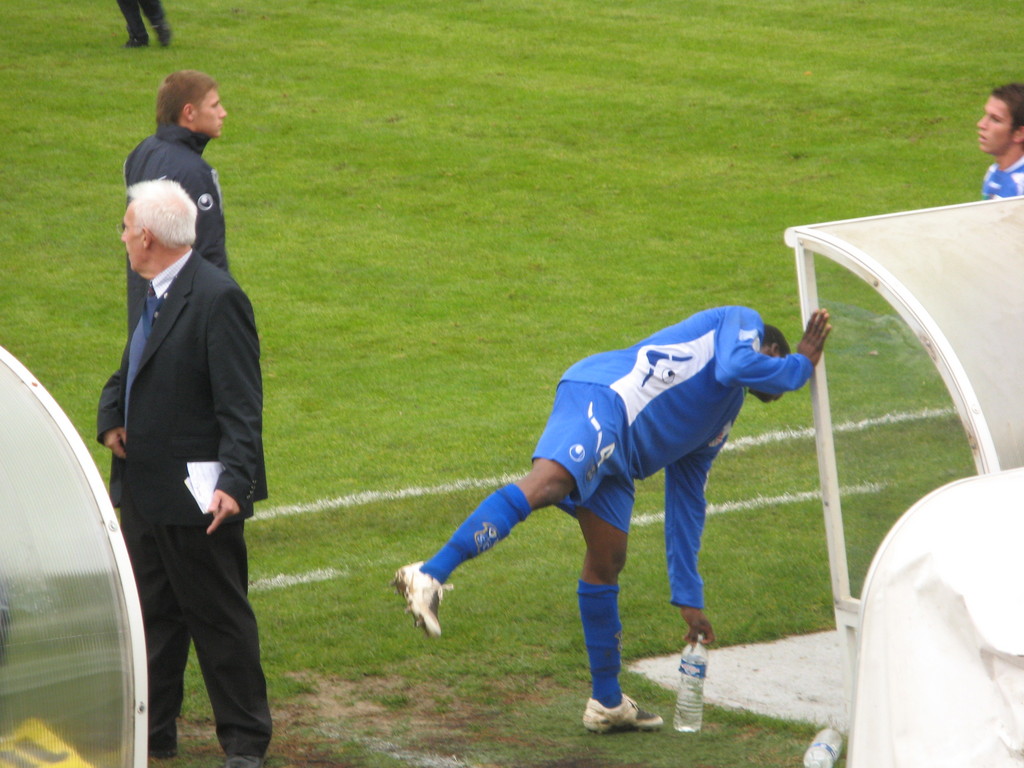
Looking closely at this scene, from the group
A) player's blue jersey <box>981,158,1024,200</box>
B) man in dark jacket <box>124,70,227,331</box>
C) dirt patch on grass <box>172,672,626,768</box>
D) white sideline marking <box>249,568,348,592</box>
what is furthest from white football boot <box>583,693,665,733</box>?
player's blue jersey <box>981,158,1024,200</box>

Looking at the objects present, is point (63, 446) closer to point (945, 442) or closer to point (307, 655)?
point (307, 655)

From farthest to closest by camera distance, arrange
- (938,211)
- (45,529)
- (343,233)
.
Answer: (343,233)
(938,211)
(45,529)

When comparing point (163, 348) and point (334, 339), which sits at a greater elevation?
point (163, 348)

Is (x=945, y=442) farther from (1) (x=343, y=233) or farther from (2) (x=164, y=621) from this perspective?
(1) (x=343, y=233)

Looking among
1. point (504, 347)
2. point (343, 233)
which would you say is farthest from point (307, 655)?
point (343, 233)

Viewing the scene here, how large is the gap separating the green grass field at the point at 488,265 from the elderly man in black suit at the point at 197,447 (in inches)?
17.9

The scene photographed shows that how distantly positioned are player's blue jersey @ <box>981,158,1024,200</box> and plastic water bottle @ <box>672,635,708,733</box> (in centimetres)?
249

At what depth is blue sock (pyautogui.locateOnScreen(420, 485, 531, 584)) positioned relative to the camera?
13.9 ft

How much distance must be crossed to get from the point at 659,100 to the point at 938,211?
504 inches

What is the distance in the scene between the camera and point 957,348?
435 cm

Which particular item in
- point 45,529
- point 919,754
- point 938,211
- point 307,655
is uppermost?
point 938,211

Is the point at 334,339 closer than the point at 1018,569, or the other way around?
the point at 1018,569

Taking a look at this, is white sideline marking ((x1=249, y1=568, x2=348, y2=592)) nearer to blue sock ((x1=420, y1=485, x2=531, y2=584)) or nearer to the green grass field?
the green grass field

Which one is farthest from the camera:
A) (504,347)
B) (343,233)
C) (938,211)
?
(343,233)
